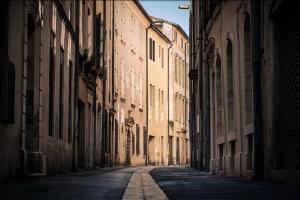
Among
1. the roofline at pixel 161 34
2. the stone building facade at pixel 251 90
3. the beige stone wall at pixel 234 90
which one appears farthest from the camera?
the roofline at pixel 161 34

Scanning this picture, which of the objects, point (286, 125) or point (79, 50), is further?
point (79, 50)

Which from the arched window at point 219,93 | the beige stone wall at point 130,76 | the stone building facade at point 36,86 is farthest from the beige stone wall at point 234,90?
the beige stone wall at point 130,76

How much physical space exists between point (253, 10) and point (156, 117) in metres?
38.3

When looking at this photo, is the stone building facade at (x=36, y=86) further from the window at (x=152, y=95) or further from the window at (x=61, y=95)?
the window at (x=152, y=95)

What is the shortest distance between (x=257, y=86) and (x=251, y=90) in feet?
5.61

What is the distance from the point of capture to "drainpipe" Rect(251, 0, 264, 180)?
12.5 meters

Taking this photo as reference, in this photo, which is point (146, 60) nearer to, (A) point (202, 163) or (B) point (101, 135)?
(B) point (101, 135)

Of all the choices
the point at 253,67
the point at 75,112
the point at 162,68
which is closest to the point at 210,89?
the point at 75,112

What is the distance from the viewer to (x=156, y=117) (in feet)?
167

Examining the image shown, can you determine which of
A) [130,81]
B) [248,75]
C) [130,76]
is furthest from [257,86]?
[130,76]

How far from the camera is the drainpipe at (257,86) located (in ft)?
41.0

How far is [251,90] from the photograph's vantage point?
47.4 ft

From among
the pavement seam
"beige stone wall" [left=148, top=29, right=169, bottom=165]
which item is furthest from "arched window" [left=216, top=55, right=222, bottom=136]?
"beige stone wall" [left=148, top=29, right=169, bottom=165]

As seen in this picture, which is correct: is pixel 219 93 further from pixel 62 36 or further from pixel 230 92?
pixel 62 36
